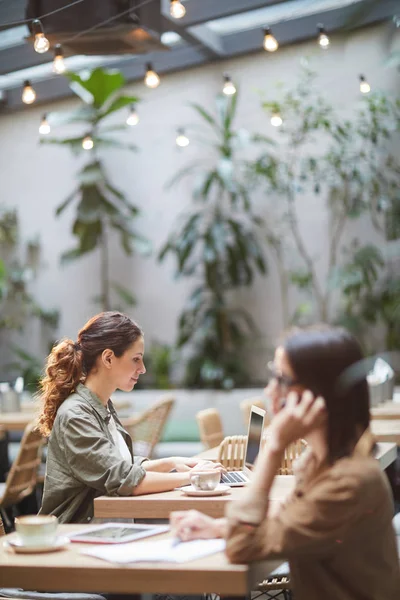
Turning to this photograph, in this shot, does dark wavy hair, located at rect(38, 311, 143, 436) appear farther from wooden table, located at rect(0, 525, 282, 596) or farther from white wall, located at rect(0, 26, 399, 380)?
white wall, located at rect(0, 26, 399, 380)

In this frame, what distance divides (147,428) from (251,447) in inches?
134

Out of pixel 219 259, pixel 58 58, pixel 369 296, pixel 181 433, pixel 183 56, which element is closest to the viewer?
pixel 58 58

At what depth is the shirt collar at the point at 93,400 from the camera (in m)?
2.92

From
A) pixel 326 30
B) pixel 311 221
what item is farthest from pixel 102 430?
pixel 311 221

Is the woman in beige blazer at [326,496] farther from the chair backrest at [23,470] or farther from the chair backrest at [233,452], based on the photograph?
the chair backrest at [23,470]

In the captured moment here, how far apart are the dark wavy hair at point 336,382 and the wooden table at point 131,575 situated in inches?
12.8

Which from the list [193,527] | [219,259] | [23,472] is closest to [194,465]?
[193,527]

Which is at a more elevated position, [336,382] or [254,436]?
[336,382]

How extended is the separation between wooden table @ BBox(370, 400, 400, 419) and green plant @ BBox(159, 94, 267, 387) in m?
2.88

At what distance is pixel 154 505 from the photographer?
2660mm

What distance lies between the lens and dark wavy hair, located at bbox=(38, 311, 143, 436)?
2.96 metres

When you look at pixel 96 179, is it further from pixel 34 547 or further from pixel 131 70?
pixel 34 547

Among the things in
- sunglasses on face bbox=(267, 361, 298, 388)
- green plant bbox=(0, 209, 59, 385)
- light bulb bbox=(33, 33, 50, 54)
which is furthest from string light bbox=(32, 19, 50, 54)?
green plant bbox=(0, 209, 59, 385)

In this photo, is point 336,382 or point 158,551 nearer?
point 336,382
